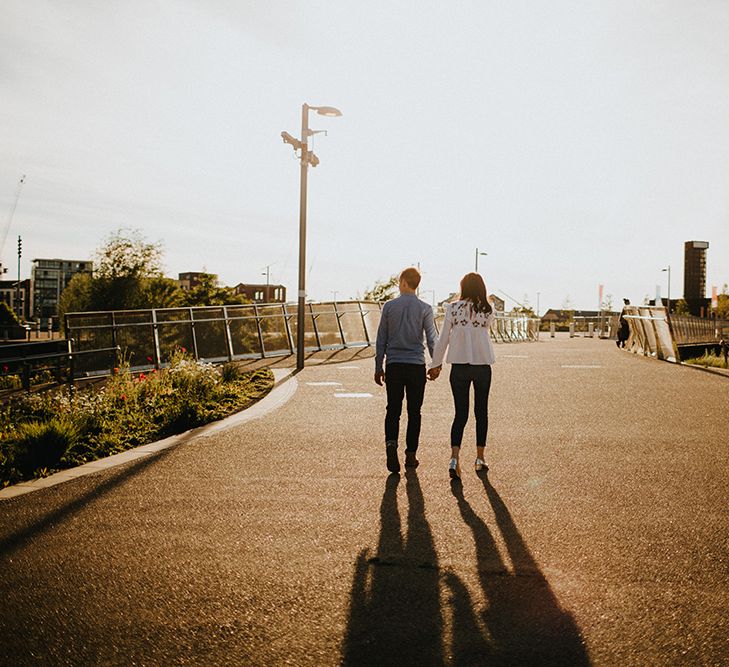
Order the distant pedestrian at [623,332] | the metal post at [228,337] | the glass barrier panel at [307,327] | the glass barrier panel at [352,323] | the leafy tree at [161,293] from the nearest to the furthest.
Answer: the metal post at [228,337] < the glass barrier panel at [307,327] < the glass barrier panel at [352,323] < the distant pedestrian at [623,332] < the leafy tree at [161,293]

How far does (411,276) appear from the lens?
22.9ft

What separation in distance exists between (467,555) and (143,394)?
7.94 metres

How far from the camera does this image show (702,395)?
42.1ft

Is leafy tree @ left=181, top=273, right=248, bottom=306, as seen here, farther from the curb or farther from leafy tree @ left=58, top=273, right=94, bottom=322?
the curb

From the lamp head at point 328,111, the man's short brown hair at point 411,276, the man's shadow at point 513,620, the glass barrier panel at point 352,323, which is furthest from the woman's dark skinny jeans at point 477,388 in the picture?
the glass barrier panel at point 352,323

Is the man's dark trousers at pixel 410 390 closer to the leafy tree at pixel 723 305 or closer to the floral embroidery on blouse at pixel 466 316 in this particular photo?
the floral embroidery on blouse at pixel 466 316

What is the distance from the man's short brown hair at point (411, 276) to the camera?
695cm

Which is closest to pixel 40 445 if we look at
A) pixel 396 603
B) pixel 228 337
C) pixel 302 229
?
pixel 396 603

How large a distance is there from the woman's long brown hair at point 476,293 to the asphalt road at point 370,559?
142cm

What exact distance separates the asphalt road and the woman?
50cm

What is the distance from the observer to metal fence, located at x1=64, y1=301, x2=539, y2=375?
712 inches

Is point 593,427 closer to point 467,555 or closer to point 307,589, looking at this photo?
point 467,555

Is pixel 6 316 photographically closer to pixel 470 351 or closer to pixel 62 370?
pixel 62 370

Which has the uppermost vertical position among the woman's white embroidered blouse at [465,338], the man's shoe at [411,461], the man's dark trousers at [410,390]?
the woman's white embroidered blouse at [465,338]
